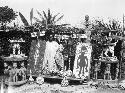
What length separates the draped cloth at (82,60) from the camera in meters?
14.9

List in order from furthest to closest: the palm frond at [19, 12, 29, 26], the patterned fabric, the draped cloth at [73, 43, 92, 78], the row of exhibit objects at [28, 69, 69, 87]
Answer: the palm frond at [19, 12, 29, 26], the patterned fabric, the draped cloth at [73, 43, 92, 78], the row of exhibit objects at [28, 69, 69, 87]

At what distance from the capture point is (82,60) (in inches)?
596

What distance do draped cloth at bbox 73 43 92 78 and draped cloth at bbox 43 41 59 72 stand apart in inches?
55.3

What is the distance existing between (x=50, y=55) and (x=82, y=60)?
2.06m

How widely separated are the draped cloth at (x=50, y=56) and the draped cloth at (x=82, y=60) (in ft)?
4.61

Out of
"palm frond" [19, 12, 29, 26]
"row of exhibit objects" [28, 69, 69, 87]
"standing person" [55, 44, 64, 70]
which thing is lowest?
"row of exhibit objects" [28, 69, 69, 87]

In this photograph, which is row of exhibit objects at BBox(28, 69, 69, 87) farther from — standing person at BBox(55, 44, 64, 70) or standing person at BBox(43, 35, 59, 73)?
standing person at BBox(55, 44, 64, 70)

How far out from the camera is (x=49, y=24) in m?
16.1

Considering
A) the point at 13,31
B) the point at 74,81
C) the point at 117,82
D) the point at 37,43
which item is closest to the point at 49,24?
the point at 37,43

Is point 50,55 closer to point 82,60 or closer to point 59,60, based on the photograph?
point 59,60

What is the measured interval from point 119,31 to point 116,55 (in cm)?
154

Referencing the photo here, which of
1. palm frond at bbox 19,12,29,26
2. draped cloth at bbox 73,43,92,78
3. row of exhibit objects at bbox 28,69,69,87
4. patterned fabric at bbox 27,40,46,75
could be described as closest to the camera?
row of exhibit objects at bbox 28,69,69,87

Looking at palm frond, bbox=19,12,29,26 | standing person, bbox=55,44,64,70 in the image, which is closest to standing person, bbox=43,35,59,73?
standing person, bbox=55,44,64,70

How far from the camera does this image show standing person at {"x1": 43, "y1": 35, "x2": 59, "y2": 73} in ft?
51.3
